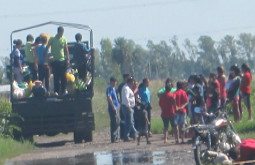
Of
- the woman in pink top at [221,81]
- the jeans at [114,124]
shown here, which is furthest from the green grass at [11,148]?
the woman in pink top at [221,81]

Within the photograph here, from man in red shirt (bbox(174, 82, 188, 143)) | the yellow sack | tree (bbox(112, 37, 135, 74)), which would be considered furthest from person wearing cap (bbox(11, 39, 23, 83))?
A: tree (bbox(112, 37, 135, 74))

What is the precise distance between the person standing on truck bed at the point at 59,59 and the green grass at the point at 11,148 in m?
1.94

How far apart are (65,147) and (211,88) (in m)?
5.77

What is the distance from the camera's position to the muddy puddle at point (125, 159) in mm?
24328

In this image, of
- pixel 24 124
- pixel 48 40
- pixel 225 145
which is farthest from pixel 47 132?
pixel 225 145

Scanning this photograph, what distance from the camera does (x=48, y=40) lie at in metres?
32.9

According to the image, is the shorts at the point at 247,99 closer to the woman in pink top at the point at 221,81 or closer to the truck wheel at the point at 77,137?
the woman in pink top at the point at 221,81

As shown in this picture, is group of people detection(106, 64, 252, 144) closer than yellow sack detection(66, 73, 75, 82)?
Yes

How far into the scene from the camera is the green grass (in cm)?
2986

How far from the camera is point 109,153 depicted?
1129 inches

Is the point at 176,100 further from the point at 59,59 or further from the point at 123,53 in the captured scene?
the point at 123,53

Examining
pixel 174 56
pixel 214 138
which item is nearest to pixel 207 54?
pixel 174 56

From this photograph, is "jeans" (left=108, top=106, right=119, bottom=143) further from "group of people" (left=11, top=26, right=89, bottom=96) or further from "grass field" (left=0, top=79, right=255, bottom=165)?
"grass field" (left=0, top=79, right=255, bottom=165)

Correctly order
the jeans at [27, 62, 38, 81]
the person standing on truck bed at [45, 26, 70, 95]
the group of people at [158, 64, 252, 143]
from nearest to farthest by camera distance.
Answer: the group of people at [158, 64, 252, 143], the person standing on truck bed at [45, 26, 70, 95], the jeans at [27, 62, 38, 81]
